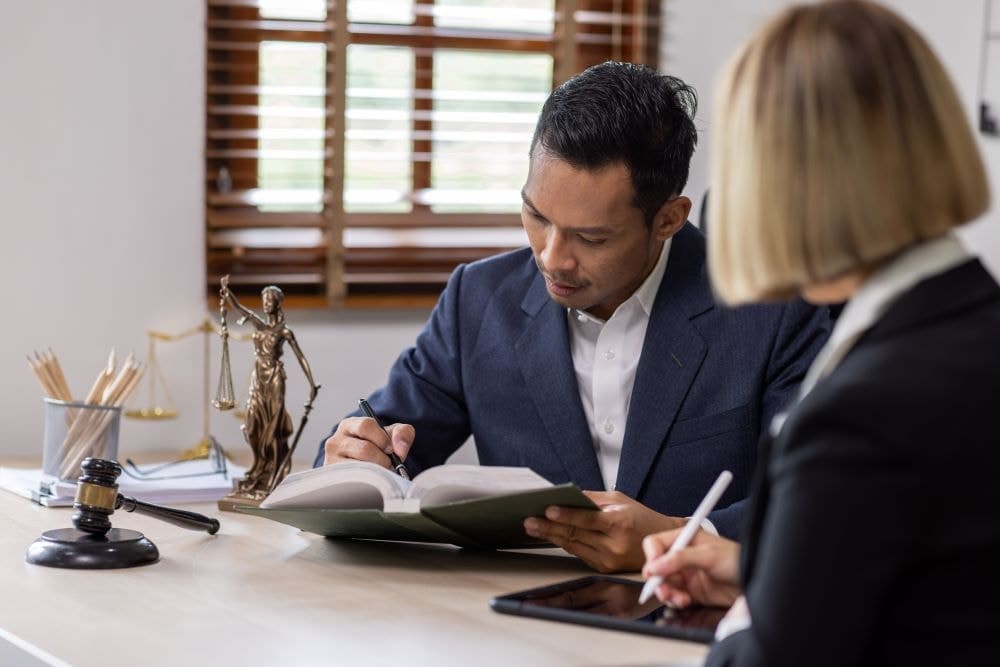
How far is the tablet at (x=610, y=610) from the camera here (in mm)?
1627

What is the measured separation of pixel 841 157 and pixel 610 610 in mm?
760

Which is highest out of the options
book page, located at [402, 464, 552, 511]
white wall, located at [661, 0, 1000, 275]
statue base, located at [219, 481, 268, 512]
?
white wall, located at [661, 0, 1000, 275]

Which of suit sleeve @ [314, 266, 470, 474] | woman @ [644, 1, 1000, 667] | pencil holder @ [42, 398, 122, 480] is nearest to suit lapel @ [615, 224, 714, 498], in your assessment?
suit sleeve @ [314, 266, 470, 474]

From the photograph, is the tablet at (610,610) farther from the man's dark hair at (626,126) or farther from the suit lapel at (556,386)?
the man's dark hair at (626,126)

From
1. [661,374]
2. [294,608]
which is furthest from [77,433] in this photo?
[661,374]

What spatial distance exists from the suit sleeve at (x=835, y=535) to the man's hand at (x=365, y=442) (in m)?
1.08

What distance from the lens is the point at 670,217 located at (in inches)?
94.8

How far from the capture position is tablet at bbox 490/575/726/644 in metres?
1.63

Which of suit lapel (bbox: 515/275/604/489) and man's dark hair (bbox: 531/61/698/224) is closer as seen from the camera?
man's dark hair (bbox: 531/61/698/224)

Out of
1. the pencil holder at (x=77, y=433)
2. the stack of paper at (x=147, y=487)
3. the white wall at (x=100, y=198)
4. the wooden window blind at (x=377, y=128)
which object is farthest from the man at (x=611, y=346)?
the wooden window blind at (x=377, y=128)

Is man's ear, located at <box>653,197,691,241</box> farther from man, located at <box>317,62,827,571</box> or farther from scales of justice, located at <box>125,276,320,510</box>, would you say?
scales of justice, located at <box>125,276,320,510</box>

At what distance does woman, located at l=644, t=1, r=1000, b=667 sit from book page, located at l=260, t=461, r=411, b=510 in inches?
30.1

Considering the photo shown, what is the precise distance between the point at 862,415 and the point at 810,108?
26cm

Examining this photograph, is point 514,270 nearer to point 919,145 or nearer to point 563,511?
point 563,511
